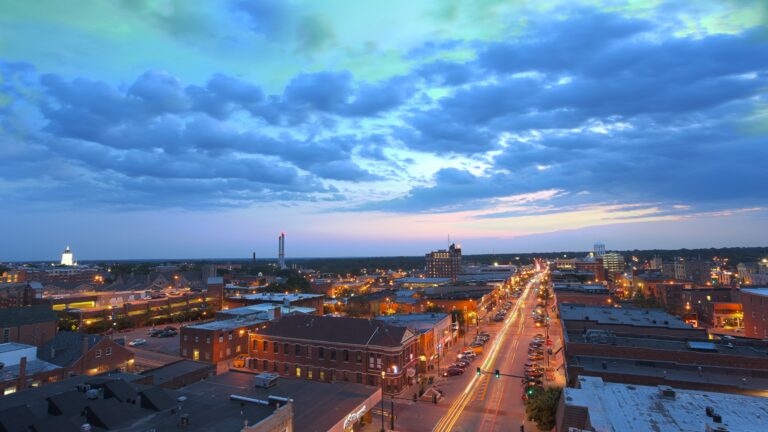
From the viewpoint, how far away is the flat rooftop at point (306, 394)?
33344 millimetres

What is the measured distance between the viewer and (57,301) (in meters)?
114

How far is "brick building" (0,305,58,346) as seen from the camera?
68938mm

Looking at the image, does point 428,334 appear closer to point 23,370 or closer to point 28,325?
point 23,370

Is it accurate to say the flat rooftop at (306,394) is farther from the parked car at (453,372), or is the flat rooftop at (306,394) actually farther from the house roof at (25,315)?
the house roof at (25,315)

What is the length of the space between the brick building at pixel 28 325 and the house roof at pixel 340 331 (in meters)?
41.6

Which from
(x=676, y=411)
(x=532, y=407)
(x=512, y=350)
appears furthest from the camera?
(x=512, y=350)

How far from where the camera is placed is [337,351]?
5872cm

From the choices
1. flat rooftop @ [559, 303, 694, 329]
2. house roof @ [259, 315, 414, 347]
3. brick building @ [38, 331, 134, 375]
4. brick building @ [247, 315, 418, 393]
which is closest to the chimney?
brick building @ [38, 331, 134, 375]

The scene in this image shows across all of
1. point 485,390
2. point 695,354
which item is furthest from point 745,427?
point 485,390

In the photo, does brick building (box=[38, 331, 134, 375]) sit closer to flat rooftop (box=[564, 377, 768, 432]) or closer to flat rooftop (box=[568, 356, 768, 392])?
flat rooftop (box=[564, 377, 768, 432])

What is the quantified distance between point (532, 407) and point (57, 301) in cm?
12781

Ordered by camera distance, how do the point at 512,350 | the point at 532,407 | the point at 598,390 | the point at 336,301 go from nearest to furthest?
the point at 598,390, the point at 532,407, the point at 512,350, the point at 336,301

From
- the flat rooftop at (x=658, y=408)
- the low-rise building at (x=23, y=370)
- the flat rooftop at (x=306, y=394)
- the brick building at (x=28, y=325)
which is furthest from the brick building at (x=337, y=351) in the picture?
the brick building at (x=28, y=325)

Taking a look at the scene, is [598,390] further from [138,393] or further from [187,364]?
[187,364]
